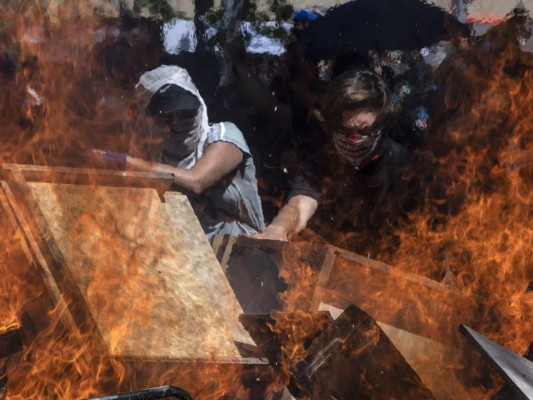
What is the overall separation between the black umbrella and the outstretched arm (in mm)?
1333

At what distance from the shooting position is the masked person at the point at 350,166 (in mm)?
5668

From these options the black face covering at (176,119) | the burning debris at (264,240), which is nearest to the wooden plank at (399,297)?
the burning debris at (264,240)

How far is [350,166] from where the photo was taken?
5.81m

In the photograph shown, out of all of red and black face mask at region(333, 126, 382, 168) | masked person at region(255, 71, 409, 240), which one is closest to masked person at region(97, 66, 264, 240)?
masked person at region(255, 71, 409, 240)

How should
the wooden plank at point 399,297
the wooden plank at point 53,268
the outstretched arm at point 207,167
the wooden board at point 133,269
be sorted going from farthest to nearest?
the outstretched arm at point 207,167 < the wooden plank at point 399,297 < the wooden board at point 133,269 < the wooden plank at point 53,268

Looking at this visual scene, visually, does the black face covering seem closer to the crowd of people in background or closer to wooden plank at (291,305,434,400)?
the crowd of people in background

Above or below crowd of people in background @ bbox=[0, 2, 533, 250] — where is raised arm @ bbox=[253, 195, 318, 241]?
below

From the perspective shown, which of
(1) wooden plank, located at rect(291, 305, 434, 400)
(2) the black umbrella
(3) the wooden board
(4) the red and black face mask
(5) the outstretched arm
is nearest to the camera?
(1) wooden plank, located at rect(291, 305, 434, 400)

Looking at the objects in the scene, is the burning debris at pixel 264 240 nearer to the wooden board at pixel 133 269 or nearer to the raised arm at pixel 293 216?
the wooden board at pixel 133 269

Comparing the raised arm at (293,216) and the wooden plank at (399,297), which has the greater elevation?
the wooden plank at (399,297)

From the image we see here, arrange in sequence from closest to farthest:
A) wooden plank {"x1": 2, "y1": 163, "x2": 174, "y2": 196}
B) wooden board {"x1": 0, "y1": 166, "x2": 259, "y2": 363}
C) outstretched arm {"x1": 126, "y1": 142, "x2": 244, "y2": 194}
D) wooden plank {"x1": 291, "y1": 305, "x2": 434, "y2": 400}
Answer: wooden plank {"x1": 291, "y1": 305, "x2": 434, "y2": 400} < wooden board {"x1": 0, "y1": 166, "x2": 259, "y2": 363} < wooden plank {"x1": 2, "y1": 163, "x2": 174, "y2": 196} < outstretched arm {"x1": 126, "y1": 142, "x2": 244, "y2": 194}

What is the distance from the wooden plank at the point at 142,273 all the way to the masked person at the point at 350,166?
5.28ft

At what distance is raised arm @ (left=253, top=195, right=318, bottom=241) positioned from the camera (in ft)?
18.3

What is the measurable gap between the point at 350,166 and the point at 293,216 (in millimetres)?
755
